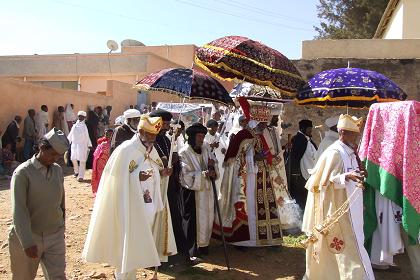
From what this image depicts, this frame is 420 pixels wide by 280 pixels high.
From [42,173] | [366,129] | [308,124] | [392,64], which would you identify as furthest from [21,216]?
[392,64]

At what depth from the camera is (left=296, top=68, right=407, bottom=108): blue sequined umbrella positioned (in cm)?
606

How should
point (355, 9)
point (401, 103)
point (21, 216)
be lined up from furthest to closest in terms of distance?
point (355, 9)
point (401, 103)
point (21, 216)

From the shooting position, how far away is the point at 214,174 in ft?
20.1

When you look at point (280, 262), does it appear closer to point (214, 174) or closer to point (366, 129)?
point (214, 174)

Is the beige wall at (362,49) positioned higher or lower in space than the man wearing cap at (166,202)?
higher

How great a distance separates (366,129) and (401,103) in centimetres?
53

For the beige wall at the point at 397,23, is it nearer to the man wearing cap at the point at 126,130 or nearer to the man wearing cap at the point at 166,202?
the man wearing cap at the point at 126,130

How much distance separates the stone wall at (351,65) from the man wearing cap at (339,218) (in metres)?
4.74

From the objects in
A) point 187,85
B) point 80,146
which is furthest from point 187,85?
point 80,146

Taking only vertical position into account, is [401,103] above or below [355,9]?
below

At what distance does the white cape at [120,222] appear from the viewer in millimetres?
4566

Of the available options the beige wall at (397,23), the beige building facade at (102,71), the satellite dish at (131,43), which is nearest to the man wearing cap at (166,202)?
the beige wall at (397,23)

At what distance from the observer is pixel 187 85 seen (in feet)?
18.5

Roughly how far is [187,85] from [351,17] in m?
22.7
